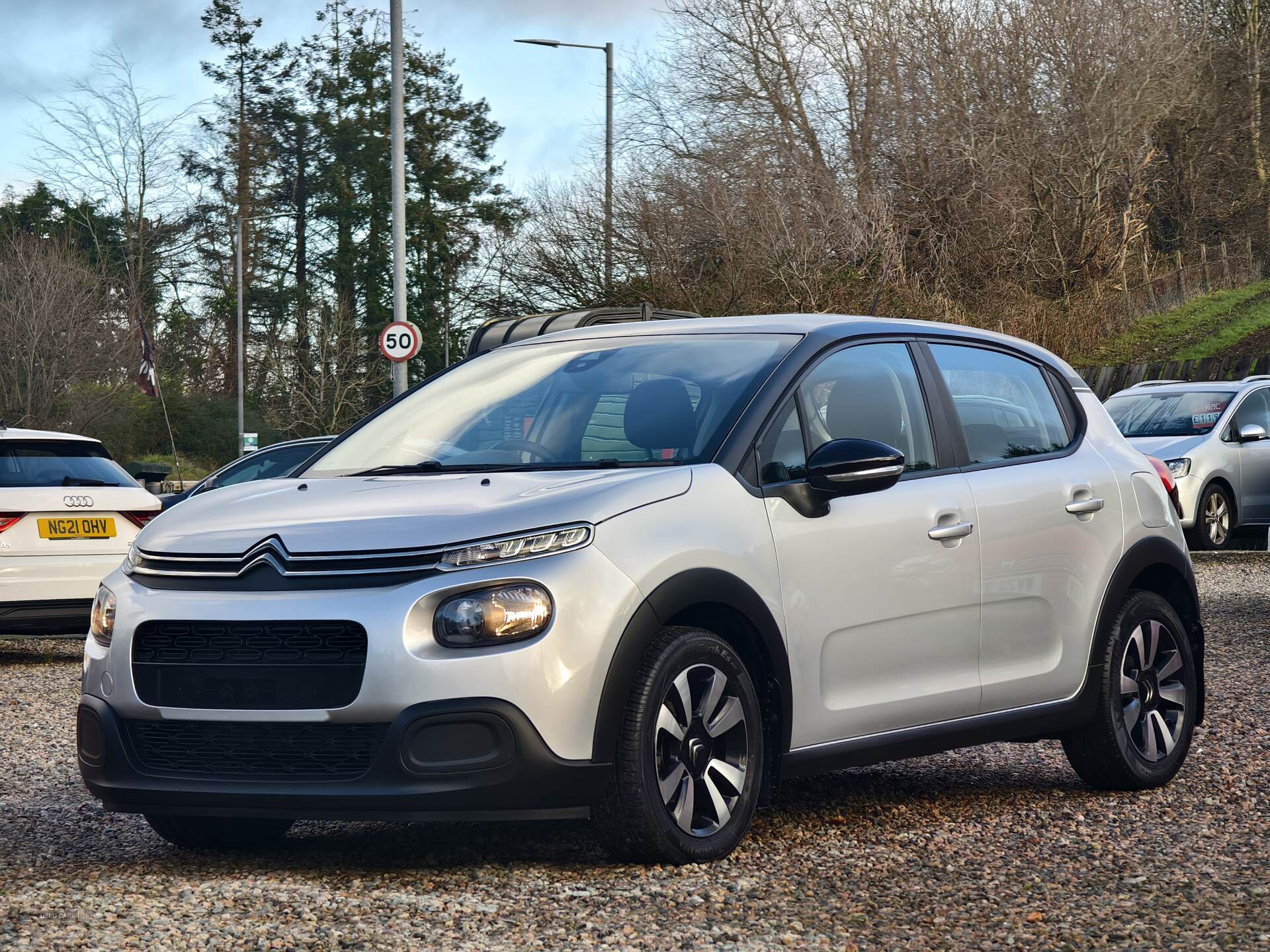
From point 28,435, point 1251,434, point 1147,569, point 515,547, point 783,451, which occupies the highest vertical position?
point 28,435

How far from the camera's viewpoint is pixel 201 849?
209 inches

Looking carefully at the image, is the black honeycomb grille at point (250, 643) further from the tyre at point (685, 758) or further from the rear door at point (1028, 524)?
the rear door at point (1028, 524)

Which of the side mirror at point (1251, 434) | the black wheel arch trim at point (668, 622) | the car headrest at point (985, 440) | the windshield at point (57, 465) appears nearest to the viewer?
the black wheel arch trim at point (668, 622)

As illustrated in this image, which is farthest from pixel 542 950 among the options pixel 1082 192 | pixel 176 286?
pixel 176 286

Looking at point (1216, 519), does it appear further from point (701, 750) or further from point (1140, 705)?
point (701, 750)

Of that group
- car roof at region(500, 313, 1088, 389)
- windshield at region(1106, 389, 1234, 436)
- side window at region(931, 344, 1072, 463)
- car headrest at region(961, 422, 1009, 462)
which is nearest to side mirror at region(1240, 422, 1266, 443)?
windshield at region(1106, 389, 1234, 436)

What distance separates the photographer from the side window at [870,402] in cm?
553

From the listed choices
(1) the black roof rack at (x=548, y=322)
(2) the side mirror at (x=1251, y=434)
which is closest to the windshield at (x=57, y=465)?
(1) the black roof rack at (x=548, y=322)

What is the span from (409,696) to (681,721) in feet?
2.72

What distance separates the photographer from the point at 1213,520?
18.0 m

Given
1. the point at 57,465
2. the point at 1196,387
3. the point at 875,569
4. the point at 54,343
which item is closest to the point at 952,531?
the point at 875,569

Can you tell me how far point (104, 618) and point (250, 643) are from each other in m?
0.68

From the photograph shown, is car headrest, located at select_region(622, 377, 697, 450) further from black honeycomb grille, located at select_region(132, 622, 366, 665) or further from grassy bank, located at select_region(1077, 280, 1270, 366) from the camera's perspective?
grassy bank, located at select_region(1077, 280, 1270, 366)

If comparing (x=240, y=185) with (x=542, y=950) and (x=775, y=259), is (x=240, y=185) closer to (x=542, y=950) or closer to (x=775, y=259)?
(x=775, y=259)
